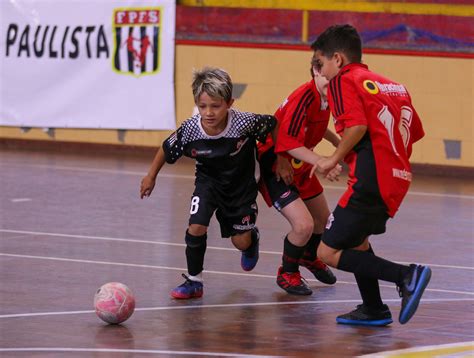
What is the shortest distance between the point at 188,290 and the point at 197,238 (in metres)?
0.34

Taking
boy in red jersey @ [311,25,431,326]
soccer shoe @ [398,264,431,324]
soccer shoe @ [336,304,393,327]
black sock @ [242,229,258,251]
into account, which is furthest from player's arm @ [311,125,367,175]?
black sock @ [242,229,258,251]

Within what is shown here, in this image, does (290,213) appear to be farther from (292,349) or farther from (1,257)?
(1,257)

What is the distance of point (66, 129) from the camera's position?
18.1 m

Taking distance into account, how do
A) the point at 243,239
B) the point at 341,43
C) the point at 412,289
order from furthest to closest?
the point at 243,239 → the point at 341,43 → the point at 412,289

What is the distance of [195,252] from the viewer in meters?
7.99

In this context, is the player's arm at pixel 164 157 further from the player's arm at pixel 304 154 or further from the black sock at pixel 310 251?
the black sock at pixel 310 251

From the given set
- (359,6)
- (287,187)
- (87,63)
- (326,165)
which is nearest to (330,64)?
(326,165)

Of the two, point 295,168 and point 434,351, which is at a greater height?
point 295,168

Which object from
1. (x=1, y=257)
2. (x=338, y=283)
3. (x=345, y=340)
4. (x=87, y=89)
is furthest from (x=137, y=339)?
(x=87, y=89)

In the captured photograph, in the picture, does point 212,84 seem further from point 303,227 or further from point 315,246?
point 315,246

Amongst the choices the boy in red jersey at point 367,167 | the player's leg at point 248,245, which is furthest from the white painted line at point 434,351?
the player's leg at point 248,245

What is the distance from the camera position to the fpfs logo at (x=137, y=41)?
17609 millimetres

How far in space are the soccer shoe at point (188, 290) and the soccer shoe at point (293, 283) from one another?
0.57 meters

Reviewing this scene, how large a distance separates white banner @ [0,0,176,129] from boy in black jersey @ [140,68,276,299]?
9.49 metres
